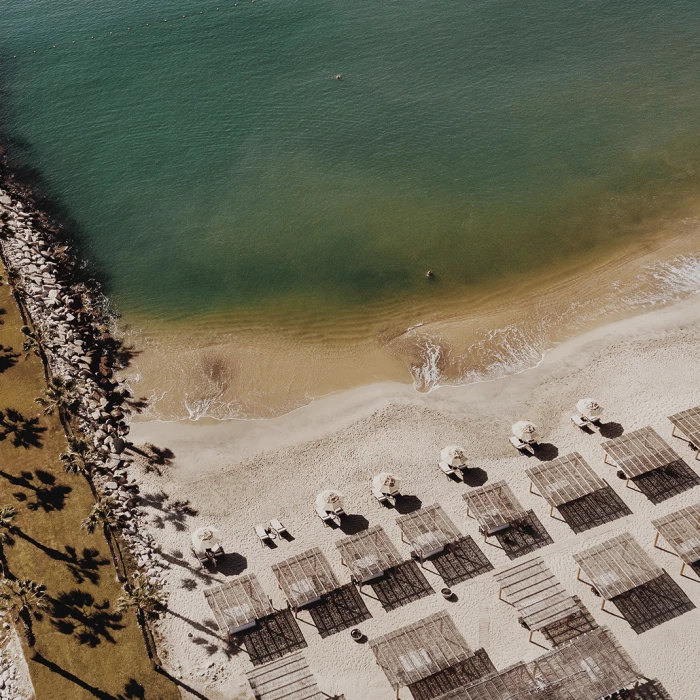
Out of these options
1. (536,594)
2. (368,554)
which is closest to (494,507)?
(536,594)

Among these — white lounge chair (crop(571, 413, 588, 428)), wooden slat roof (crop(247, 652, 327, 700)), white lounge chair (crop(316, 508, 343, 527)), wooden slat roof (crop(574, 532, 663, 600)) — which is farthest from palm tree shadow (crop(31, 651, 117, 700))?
white lounge chair (crop(571, 413, 588, 428))

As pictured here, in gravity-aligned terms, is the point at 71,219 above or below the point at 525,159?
above

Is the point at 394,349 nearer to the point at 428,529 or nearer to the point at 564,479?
the point at 564,479

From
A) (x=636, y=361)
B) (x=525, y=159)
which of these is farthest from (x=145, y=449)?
(x=525, y=159)

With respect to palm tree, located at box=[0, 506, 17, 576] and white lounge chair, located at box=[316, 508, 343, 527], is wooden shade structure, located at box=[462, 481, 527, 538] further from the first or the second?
palm tree, located at box=[0, 506, 17, 576]

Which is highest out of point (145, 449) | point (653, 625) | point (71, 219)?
point (71, 219)

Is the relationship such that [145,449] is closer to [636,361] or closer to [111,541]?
[111,541]
